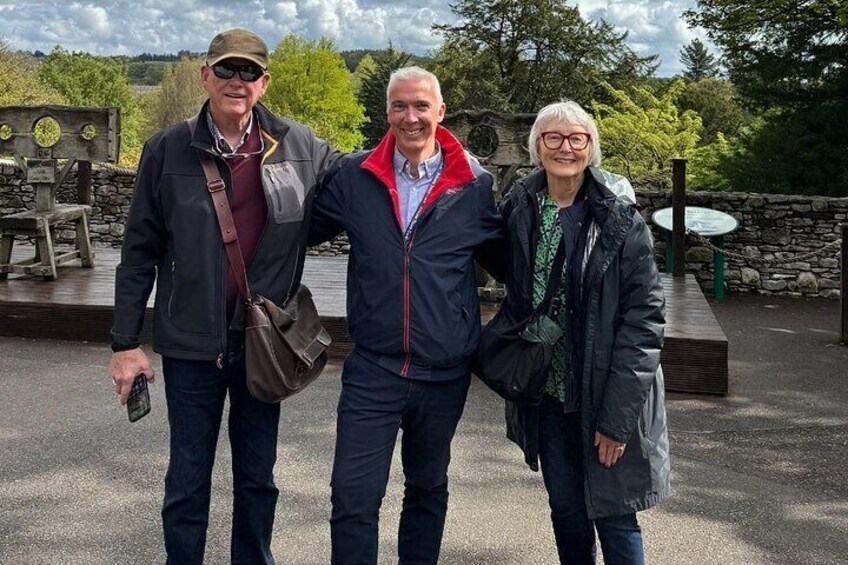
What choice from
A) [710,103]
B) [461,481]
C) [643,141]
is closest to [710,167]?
[643,141]

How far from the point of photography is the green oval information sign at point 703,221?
11.1m

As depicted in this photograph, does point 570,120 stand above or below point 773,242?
above

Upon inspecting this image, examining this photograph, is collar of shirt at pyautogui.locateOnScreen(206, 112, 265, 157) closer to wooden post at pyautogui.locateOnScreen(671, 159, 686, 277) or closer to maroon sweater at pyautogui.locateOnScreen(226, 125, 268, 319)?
maroon sweater at pyautogui.locateOnScreen(226, 125, 268, 319)

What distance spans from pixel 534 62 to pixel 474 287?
119 ft

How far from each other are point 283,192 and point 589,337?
1.03 m

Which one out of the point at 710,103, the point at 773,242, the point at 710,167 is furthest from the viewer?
the point at 710,103

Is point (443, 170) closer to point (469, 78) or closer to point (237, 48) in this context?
point (237, 48)

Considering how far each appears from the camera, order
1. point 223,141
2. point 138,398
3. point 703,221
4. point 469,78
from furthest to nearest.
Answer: point 469,78
point 703,221
point 138,398
point 223,141

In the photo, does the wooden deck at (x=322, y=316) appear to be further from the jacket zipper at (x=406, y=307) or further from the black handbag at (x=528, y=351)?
the jacket zipper at (x=406, y=307)

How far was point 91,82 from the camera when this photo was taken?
235 ft

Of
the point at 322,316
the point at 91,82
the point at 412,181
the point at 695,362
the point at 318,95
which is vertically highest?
the point at 91,82

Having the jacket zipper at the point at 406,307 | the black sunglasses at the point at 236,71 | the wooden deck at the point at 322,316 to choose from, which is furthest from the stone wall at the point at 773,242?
the black sunglasses at the point at 236,71

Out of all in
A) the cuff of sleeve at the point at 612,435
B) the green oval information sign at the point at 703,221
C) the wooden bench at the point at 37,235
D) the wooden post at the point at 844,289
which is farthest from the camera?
the green oval information sign at the point at 703,221

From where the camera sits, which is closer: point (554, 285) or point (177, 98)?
point (554, 285)
